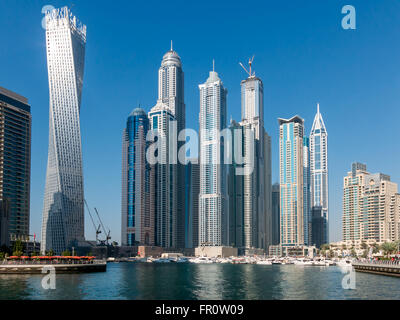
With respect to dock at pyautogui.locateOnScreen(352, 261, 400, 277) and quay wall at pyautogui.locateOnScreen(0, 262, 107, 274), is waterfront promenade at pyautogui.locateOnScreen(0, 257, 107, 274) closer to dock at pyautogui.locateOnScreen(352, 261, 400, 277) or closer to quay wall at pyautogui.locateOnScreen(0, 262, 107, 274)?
quay wall at pyautogui.locateOnScreen(0, 262, 107, 274)

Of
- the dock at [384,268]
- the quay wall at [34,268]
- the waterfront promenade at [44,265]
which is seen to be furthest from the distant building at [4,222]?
the dock at [384,268]

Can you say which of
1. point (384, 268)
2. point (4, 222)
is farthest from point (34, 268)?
point (384, 268)

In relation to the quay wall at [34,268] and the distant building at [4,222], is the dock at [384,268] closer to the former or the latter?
the quay wall at [34,268]

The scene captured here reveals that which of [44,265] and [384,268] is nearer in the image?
[44,265]

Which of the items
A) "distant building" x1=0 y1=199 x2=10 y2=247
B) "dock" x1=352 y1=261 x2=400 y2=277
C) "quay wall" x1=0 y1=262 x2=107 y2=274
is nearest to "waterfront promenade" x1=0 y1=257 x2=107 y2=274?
"quay wall" x1=0 y1=262 x2=107 y2=274

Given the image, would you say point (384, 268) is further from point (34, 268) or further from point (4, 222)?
point (4, 222)

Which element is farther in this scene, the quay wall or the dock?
the quay wall

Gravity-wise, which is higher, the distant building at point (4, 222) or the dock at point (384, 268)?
the distant building at point (4, 222)

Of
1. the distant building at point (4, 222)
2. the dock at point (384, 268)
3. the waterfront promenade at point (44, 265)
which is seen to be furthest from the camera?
the distant building at point (4, 222)

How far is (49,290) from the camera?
77938 millimetres

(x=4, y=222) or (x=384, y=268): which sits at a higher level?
(x=4, y=222)
